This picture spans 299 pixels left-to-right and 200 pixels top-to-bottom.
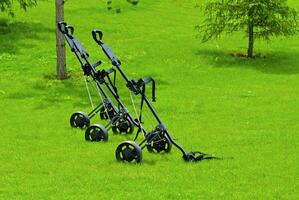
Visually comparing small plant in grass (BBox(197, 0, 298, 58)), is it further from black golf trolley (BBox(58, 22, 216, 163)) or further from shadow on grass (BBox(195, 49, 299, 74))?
black golf trolley (BBox(58, 22, 216, 163))

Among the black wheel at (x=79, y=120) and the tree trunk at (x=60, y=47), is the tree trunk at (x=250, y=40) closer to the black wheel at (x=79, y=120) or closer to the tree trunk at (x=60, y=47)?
the tree trunk at (x=60, y=47)

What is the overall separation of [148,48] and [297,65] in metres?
8.33

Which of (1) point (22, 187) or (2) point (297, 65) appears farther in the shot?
(2) point (297, 65)


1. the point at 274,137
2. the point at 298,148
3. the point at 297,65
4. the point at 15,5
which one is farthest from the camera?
the point at 15,5

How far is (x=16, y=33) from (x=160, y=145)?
22898mm

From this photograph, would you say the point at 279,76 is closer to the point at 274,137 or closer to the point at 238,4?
the point at 238,4

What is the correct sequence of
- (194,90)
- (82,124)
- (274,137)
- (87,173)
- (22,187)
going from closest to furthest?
(22,187) → (87,173) → (274,137) → (82,124) → (194,90)

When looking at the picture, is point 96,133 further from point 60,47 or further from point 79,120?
point 60,47

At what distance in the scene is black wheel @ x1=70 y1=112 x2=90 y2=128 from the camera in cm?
1747

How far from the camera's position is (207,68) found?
1142 inches

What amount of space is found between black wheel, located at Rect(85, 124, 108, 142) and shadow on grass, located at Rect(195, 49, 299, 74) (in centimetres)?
1467

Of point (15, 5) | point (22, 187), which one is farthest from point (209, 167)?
point (15, 5)

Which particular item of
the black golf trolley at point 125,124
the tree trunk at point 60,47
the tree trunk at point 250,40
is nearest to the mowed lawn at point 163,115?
the black golf trolley at point 125,124

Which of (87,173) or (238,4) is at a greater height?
(238,4)
